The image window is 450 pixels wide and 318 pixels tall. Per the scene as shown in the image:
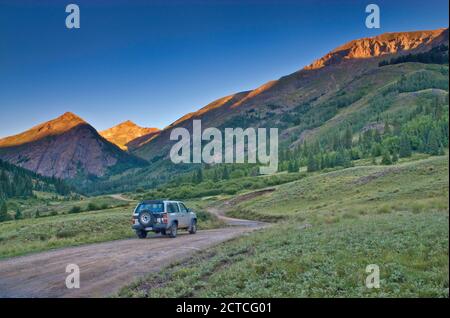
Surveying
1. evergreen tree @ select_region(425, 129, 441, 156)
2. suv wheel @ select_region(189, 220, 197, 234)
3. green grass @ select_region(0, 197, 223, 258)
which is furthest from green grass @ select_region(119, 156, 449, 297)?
evergreen tree @ select_region(425, 129, 441, 156)

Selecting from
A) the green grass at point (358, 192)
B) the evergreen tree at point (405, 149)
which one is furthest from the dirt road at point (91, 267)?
the evergreen tree at point (405, 149)

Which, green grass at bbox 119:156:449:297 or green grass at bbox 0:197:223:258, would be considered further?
green grass at bbox 0:197:223:258

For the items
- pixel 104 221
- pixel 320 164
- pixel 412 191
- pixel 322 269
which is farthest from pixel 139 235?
pixel 320 164

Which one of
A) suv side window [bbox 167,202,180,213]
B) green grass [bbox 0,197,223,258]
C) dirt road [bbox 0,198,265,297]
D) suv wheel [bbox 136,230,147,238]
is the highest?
suv side window [bbox 167,202,180,213]

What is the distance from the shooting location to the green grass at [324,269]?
10.7 metres

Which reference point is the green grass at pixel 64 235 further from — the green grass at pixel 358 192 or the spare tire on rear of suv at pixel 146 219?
the green grass at pixel 358 192

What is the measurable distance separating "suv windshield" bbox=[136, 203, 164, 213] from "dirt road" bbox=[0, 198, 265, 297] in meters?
3.06

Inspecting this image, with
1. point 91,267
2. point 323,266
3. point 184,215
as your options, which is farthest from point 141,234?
point 323,266

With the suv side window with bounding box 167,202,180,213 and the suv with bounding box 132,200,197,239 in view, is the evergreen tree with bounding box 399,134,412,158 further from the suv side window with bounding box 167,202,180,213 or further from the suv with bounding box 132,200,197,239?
the suv with bounding box 132,200,197,239

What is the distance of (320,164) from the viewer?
148 meters

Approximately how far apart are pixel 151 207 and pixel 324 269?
17579mm

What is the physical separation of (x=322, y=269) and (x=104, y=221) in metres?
28.9

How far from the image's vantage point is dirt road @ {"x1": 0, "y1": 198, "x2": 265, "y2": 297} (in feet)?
44.1
